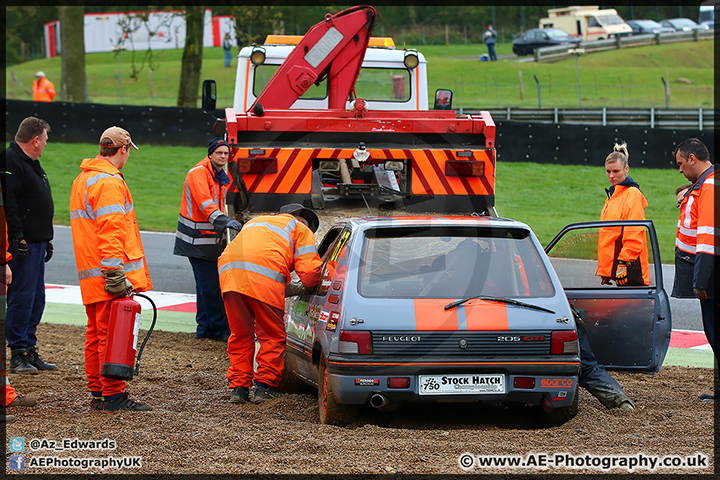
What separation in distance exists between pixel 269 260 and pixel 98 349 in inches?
Result: 55.0

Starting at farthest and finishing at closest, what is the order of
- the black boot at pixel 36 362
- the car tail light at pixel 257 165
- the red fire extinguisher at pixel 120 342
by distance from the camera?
1. the car tail light at pixel 257 165
2. the black boot at pixel 36 362
3. the red fire extinguisher at pixel 120 342

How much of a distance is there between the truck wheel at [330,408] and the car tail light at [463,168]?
13.1 ft

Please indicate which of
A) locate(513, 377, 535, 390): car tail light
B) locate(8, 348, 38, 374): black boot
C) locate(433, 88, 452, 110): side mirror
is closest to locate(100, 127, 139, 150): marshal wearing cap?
locate(8, 348, 38, 374): black boot

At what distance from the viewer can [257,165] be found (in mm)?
9250

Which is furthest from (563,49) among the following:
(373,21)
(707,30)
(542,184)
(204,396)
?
(204,396)

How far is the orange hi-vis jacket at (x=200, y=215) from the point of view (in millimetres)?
8984

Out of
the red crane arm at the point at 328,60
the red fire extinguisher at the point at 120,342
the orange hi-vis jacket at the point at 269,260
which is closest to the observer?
the red fire extinguisher at the point at 120,342

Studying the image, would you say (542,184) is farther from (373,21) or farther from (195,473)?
(195,473)

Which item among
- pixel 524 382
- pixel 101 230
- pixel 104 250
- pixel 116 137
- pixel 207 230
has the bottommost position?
pixel 524 382

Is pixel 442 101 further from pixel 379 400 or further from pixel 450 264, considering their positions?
pixel 379 400

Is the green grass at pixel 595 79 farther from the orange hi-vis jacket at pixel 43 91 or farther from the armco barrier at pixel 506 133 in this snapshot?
the orange hi-vis jacket at pixel 43 91

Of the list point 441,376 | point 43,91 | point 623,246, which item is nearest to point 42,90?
point 43,91

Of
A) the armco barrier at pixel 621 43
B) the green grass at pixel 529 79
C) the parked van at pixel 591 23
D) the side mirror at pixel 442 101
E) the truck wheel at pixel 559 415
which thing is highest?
the parked van at pixel 591 23

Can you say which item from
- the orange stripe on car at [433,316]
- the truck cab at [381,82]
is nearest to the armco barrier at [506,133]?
the truck cab at [381,82]
